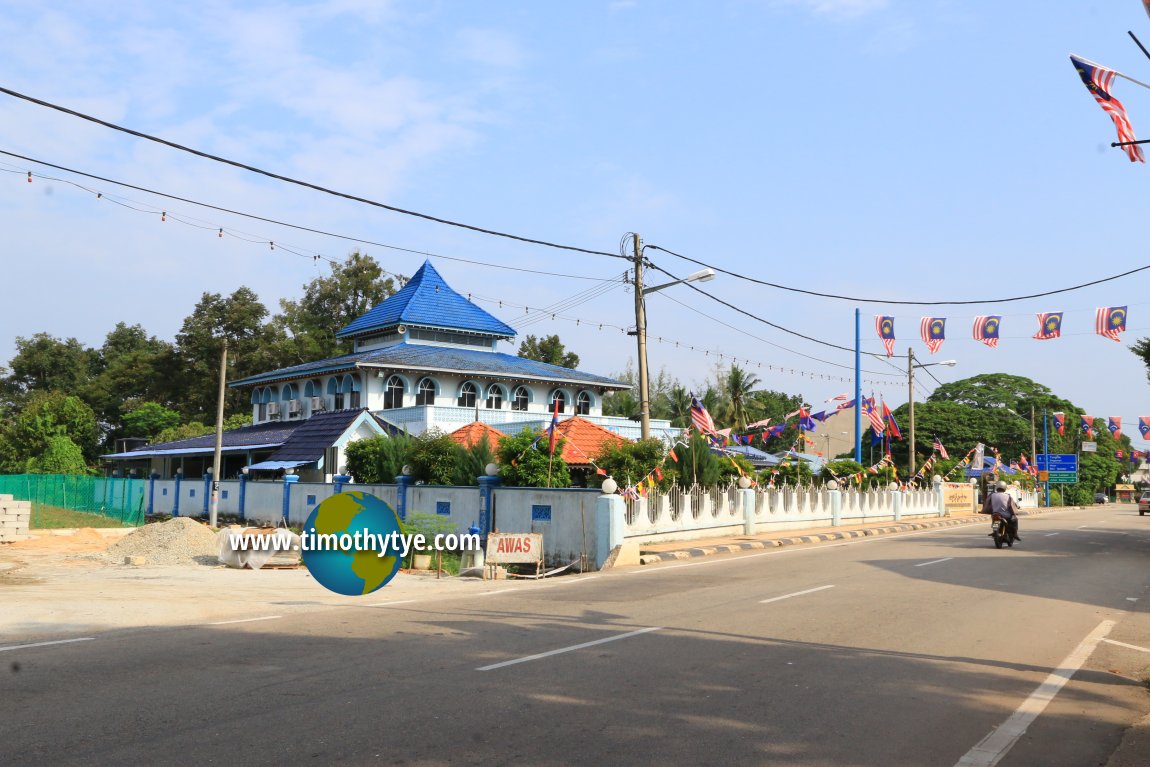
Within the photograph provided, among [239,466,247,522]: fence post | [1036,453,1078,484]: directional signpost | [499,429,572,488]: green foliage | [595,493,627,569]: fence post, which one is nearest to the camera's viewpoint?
[595,493,627,569]: fence post

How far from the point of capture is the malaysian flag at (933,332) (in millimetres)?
35625

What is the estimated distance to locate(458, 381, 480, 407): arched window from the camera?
41250 mm

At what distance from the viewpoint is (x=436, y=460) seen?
28141 mm

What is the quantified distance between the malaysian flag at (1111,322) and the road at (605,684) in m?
20.1

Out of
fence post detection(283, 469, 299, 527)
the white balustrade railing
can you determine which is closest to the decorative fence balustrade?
the white balustrade railing

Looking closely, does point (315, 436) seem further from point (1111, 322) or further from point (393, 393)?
point (1111, 322)

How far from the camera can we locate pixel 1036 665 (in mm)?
8891

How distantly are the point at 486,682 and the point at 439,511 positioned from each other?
1648 centimetres

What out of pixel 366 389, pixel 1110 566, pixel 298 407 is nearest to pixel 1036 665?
pixel 1110 566

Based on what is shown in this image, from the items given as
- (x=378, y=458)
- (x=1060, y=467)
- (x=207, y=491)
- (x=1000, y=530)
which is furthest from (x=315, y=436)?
(x=1060, y=467)

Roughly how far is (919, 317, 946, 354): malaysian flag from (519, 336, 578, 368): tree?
34499 millimetres

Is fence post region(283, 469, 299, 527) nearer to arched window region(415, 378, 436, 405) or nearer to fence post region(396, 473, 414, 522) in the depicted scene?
fence post region(396, 473, 414, 522)

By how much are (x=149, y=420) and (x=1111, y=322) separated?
180 feet

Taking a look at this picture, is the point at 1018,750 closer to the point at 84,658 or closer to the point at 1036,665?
the point at 1036,665
